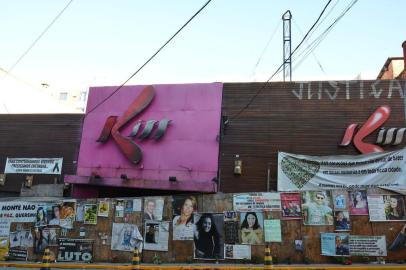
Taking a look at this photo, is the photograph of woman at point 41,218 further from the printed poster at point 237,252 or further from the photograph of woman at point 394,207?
the photograph of woman at point 394,207

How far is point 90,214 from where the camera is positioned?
1553 cm

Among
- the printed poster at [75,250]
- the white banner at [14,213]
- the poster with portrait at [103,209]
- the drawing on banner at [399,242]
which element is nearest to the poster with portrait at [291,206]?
the drawing on banner at [399,242]

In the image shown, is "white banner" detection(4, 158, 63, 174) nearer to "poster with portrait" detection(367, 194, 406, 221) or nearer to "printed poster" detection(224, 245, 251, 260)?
"printed poster" detection(224, 245, 251, 260)

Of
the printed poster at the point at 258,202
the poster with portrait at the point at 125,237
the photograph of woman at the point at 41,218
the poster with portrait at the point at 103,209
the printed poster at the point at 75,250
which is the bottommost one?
the printed poster at the point at 75,250

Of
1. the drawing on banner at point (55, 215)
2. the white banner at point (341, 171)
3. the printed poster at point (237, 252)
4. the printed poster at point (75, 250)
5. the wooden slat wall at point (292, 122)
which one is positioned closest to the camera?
the printed poster at point (237, 252)

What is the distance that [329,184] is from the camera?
52.9 feet

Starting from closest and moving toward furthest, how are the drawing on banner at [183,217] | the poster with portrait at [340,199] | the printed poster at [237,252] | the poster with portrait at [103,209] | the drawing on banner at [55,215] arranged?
the poster with portrait at [340,199] < the printed poster at [237,252] < the drawing on banner at [183,217] < the poster with portrait at [103,209] < the drawing on banner at [55,215]

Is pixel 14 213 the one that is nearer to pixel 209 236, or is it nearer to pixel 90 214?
pixel 90 214

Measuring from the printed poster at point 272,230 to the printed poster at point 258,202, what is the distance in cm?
41

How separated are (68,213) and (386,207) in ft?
35.2

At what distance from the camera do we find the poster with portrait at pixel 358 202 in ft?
43.6

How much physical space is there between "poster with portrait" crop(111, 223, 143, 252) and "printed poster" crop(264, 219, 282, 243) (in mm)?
4254

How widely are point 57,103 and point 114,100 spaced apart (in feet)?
47.3

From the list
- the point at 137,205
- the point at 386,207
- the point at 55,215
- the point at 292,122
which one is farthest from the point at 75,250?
the point at 386,207
